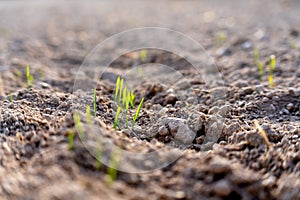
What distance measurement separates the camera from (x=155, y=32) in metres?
3.80

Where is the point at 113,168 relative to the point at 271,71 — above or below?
below

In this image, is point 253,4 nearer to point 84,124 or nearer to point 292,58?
point 292,58

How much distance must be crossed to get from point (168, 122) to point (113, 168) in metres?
0.53

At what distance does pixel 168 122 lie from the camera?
1670mm

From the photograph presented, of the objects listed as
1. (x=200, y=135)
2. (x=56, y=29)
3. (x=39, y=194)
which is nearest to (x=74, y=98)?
(x=200, y=135)

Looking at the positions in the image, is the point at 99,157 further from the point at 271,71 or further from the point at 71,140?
the point at 271,71

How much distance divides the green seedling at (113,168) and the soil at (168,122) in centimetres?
2

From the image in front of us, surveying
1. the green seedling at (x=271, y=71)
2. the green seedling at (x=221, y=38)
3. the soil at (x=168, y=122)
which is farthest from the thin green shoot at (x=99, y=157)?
the green seedling at (x=221, y=38)

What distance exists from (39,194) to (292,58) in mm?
2087

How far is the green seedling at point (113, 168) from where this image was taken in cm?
116

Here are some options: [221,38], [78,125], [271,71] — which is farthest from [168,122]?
[221,38]

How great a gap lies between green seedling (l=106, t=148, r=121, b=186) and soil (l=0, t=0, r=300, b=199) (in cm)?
2

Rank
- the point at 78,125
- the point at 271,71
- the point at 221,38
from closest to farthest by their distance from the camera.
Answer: the point at 78,125
the point at 271,71
the point at 221,38

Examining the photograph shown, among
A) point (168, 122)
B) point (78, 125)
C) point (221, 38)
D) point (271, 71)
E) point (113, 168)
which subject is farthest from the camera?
point (221, 38)
